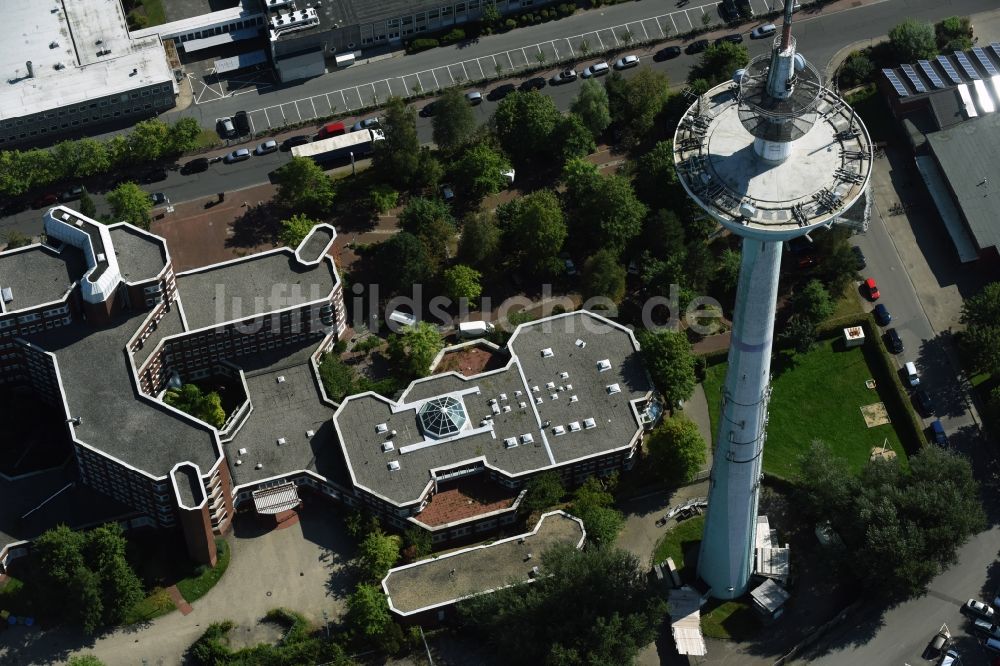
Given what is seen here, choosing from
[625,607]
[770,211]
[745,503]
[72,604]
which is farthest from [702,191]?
[72,604]

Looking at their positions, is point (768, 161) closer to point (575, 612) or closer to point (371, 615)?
point (575, 612)

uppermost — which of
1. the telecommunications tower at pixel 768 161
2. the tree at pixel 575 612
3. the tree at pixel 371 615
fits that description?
the telecommunications tower at pixel 768 161

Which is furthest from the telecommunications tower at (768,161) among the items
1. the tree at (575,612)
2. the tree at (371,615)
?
the tree at (371,615)

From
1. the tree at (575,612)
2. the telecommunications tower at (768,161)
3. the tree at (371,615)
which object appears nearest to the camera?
the telecommunications tower at (768,161)

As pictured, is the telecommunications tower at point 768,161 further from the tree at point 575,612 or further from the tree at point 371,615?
the tree at point 371,615

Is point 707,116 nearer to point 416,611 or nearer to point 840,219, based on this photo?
point 840,219

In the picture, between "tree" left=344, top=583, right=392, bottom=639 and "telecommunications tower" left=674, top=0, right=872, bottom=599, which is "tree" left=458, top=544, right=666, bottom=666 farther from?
"telecommunications tower" left=674, top=0, right=872, bottom=599

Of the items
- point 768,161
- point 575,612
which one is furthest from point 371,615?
point 768,161
